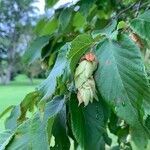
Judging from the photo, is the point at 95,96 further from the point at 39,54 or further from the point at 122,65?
the point at 39,54

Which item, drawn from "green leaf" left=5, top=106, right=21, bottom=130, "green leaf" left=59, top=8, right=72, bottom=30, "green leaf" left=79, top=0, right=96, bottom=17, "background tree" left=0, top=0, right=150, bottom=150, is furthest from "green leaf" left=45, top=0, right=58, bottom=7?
"background tree" left=0, top=0, right=150, bottom=150

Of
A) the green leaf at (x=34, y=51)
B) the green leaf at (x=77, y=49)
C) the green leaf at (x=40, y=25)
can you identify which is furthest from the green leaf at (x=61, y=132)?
the green leaf at (x=40, y=25)

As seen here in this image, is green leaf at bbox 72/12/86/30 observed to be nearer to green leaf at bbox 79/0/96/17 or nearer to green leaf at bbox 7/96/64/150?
green leaf at bbox 79/0/96/17

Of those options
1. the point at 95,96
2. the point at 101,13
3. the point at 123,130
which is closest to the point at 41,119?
the point at 95,96

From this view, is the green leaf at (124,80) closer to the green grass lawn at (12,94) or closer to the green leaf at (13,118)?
the green leaf at (13,118)

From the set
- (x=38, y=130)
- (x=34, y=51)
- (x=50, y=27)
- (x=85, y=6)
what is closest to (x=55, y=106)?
Result: (x=38, y=130)

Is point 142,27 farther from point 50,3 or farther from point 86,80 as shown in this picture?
point 50,3

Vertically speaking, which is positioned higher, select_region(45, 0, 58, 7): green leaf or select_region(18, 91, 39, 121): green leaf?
select_region(45, 0, 58, 7): green leaf
